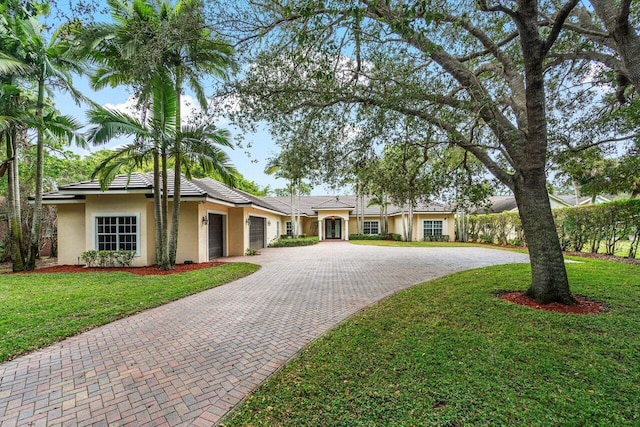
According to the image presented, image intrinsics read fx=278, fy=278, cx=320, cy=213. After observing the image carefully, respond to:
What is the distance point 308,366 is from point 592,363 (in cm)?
373

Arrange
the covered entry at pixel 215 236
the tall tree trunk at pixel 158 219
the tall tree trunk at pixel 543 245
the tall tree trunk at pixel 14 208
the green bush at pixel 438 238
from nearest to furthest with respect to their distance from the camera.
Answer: the tall tree trunk at pixel 543 245 → the tall tree trunk at pixel 158 219 → the tall tree trunk at pixel 14 208 → the covered entry at pixel 215 236 → the green bush at pixel 438 238

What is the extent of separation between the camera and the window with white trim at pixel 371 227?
109ft

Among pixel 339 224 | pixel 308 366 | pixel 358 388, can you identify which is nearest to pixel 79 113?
pixel 308 366

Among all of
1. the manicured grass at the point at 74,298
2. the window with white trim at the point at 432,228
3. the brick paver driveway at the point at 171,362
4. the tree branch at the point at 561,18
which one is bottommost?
the brick paver driveway at the point at 171,362

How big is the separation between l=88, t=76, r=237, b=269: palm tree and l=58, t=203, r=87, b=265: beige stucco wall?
3565mm

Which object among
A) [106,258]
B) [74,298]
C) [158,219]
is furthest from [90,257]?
[74,298]

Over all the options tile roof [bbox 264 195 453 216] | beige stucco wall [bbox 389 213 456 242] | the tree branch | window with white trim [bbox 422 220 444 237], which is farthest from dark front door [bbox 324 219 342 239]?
the tree branch

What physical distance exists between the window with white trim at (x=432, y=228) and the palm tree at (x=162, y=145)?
916 inches

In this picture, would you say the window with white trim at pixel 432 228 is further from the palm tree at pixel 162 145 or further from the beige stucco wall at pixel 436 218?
the palm tree at pixel 162 145

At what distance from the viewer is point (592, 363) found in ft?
12.0

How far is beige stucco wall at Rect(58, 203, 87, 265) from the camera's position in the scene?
12.7 m

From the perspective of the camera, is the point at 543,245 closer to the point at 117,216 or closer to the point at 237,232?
the point at 237,232

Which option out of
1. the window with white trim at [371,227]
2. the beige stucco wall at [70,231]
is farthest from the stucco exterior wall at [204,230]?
the window with white trim at [371,227]

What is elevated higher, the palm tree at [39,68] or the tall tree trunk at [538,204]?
the palm tree at [39,68]
